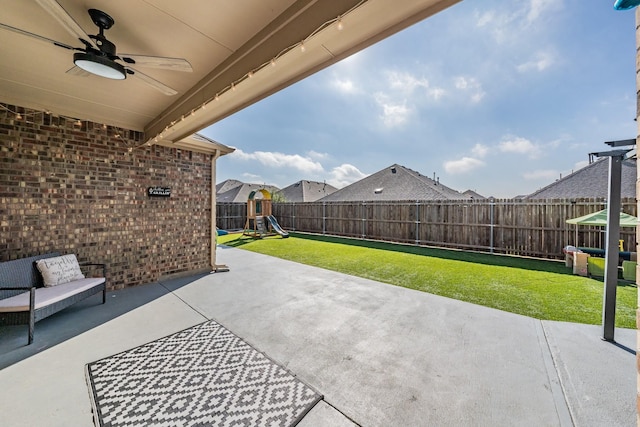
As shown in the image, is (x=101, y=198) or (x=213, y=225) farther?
(x=213, y=225)

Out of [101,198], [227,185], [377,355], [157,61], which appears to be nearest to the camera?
[157,61]

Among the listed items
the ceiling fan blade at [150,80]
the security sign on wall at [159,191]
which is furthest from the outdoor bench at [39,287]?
the ceiling fan blade at [150,80]

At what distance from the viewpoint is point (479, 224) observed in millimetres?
8227

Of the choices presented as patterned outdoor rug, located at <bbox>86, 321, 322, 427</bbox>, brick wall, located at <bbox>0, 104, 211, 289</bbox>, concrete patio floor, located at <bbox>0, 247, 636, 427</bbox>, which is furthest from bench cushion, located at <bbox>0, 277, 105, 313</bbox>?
patterned outdoor rug, located at <bbox>86, 321, 322, 427</bbox>

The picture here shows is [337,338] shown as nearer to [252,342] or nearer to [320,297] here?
[252,342]

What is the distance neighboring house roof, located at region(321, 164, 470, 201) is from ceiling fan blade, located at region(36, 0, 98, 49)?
44.2 ft

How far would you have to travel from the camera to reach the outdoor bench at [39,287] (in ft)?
9.18

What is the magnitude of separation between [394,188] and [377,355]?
1390 centimetres

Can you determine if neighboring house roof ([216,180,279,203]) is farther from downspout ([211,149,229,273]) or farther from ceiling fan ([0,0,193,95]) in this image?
ceiling fan ([0,0,193,95])

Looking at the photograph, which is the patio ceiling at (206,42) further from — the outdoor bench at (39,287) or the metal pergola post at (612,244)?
the metal pergola post at (612,244)

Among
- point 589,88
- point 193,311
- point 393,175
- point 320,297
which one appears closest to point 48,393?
point 193,311

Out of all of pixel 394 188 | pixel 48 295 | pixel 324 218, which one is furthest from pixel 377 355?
pixel 394 188

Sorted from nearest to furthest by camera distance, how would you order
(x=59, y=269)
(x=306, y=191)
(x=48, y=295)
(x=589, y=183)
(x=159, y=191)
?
(x=48, y=295) < (x=59, y=269) < (x=159, y=191) < (x=589, y=183) < (x=306, y=191)

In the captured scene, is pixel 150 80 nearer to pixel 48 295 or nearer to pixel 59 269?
pixel 48 295
